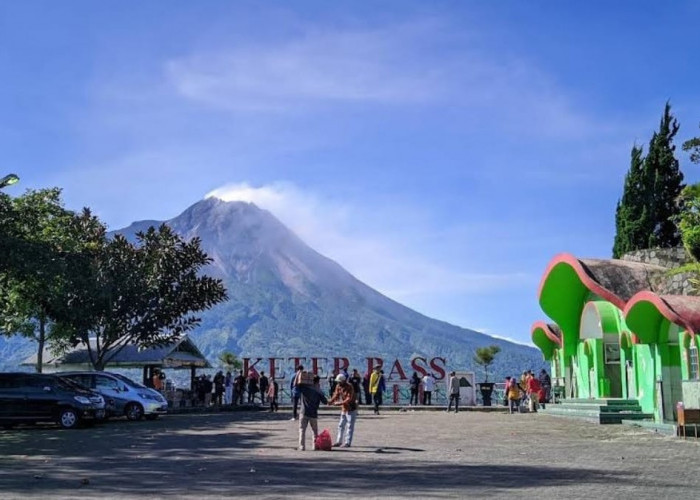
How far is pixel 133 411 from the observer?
27.0 meters

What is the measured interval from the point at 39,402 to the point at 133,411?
470 cm

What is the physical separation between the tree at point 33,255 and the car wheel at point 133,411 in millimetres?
4340

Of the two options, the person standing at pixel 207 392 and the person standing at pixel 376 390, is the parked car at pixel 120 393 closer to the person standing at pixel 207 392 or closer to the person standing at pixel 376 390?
the person standing at pixel 376 390

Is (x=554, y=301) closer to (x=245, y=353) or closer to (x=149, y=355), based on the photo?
(x=149, y=355)

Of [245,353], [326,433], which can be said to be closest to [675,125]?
[326,433]

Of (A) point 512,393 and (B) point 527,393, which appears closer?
(A) point 512,393

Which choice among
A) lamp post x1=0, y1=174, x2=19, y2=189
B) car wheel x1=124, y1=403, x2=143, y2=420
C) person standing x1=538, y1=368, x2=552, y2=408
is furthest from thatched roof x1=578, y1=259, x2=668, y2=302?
lamp post x1=0, y1=174, x2=19, y2=189

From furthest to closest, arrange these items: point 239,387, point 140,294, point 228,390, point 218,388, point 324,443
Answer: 1. point 239,387
2. point 228,390
3. point 218,388
4. point 140,294
5. point 324,443

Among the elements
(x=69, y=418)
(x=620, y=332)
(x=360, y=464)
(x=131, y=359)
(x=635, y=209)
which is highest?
(x=635, y=209)

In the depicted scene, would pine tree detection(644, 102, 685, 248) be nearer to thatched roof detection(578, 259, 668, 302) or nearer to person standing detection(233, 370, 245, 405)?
thatched roof detection(578, 259, 668, 302)

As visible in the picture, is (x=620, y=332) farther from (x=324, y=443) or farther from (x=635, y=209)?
(x=324, y=443)

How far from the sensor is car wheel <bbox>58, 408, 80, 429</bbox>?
22.7m

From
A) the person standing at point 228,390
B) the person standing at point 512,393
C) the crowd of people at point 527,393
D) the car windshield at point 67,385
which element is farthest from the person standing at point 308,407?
the person standing at point 228,390

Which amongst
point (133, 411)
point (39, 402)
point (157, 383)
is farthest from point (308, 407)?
point (157, 383)
